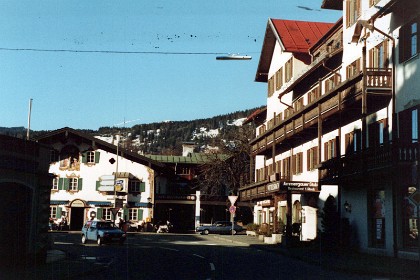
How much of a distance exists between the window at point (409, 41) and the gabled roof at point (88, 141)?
42.8 metres

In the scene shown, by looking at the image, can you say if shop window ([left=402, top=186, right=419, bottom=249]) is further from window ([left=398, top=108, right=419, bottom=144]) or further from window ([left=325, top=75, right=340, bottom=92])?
window ([left=325, top=75, right=340, bottom=92])

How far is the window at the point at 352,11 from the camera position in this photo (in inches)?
1147

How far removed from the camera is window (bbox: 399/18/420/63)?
73.6 feet

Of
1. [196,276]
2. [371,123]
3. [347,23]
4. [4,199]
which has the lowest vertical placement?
[196,276]

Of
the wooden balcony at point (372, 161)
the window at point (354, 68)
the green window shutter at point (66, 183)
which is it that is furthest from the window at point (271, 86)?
the green window shutter at point (66, 183)

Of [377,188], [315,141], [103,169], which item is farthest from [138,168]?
[377,188]

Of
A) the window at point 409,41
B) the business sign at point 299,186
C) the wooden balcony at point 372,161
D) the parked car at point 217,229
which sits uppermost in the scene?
the window at point 409,41

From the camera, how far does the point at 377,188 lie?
2494 centimetres

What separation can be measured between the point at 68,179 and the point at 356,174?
4535cm

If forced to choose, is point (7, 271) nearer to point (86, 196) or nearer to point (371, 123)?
point (371, 123)

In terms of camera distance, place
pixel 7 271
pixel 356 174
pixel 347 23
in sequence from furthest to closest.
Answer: pixel 347 23, pixel 356 174, pixel 7 271

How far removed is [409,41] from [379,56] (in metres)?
3.16

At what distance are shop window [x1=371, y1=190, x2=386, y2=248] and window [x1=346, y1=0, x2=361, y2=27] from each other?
9214 mm

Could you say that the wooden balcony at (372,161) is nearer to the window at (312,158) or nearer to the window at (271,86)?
the window at (312,158)
